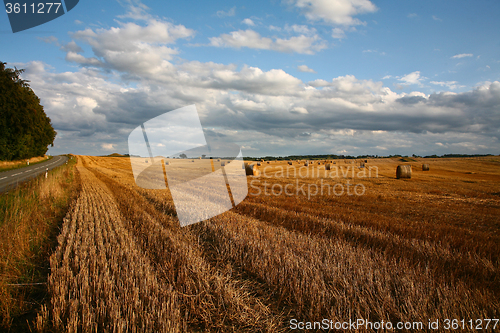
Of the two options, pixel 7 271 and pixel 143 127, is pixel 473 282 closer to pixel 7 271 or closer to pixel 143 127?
pixel 143 127

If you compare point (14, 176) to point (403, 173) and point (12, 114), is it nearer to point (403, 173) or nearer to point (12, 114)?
point (12, 114)

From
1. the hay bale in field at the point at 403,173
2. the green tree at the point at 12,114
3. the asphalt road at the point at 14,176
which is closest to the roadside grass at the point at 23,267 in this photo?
the asphalt road at the point at 14,176

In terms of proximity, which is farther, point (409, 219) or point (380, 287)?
point (409, 219)

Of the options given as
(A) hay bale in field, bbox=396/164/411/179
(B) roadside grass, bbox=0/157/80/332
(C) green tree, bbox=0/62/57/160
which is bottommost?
(B) roadside grass, bbox=0/157/80/332

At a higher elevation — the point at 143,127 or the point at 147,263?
the point at 143,127

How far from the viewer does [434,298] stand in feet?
12.1

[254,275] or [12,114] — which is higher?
[12,114]

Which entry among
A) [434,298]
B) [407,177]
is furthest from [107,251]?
[407,177]

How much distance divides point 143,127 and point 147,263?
297 centimetres

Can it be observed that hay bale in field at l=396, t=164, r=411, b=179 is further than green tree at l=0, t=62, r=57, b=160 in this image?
No

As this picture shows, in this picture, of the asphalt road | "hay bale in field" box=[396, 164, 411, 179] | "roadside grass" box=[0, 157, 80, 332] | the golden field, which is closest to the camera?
the golden field

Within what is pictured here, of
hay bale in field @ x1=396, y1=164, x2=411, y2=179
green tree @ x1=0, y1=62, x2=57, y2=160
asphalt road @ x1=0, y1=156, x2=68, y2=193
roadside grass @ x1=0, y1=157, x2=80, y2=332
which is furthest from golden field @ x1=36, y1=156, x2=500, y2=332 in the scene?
green tree @ x1=0, y1=62, x2=57, y2=160

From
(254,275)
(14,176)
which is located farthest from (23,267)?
(14,176)

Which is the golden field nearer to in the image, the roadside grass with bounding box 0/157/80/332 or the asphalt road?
the roadside grass with bounding box 0/157/80/332
